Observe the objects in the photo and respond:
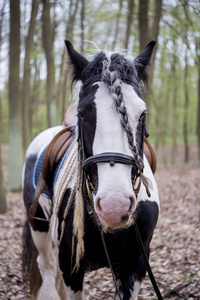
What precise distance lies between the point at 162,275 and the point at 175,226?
2.32m

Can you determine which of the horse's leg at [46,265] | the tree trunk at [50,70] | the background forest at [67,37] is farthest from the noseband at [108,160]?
the tree trunk at [50,70]

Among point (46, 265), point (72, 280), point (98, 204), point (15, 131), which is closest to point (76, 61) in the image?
point (98, 204)

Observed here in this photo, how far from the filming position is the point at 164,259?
5.10 meters

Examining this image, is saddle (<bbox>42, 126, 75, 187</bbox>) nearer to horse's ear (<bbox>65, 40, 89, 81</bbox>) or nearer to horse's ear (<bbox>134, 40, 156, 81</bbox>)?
horse's ear (<bbox>65, 40, 89, 81</bbox>)

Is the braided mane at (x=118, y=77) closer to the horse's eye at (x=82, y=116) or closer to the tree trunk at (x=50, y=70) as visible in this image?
the horse's eye at (x=82, y=116)

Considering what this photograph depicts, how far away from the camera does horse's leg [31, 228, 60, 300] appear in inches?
160

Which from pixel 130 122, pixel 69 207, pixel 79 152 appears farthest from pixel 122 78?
pixel 69 207

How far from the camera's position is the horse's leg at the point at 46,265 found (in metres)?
4.06

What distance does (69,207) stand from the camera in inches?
108

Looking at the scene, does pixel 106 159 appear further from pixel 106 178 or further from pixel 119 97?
pixel 119 97

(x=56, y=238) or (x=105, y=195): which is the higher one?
(x=105, y=195)

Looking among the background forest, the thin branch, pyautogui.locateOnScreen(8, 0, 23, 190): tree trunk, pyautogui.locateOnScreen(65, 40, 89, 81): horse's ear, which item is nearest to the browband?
pyautogui.locateOnScreen(65, 40, 89, 81): horse's ear

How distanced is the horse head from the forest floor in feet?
7.38

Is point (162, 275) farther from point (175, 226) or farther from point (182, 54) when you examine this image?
point (182, 54)
